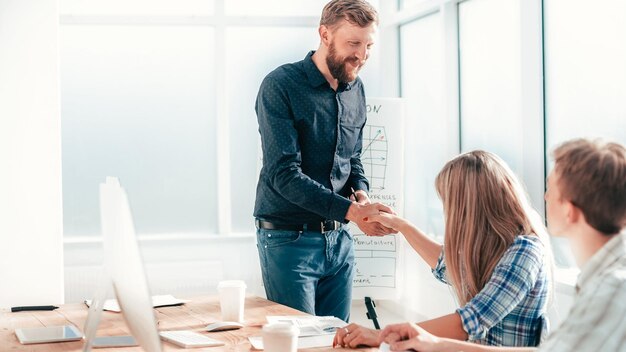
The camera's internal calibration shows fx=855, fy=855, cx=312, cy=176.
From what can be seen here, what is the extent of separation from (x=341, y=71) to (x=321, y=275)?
744mm

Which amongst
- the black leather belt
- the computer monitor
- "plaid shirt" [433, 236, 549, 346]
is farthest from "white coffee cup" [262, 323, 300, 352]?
the black leather belt

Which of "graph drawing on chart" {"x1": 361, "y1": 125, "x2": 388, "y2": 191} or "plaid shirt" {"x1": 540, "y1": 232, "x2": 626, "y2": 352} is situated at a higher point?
"graph drawing on chart" {"x1": 361, "y1": 125, "x2": 388, "y2": 191}

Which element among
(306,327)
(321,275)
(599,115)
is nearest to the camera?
(306,327)

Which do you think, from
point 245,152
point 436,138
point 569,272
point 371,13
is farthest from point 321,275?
point 245,152

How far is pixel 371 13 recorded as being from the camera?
10.0 ft

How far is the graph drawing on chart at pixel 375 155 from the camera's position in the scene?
5496 millimetres

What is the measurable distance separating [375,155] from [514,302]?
3.52 metres

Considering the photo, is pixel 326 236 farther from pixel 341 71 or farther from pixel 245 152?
pixel 245 152

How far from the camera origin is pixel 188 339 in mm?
2195

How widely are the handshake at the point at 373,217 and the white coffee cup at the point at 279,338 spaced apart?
3.40 ft

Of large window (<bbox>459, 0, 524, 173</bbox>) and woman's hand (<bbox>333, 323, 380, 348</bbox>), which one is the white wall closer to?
woman's hand (<bbox>333, 323, 380, 348</bbox>)

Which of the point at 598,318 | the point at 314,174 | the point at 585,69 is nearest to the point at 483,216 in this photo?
the point at 598,318

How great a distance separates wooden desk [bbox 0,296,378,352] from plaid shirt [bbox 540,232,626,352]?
0.64 metres

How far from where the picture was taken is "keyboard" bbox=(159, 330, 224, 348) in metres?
2.13
